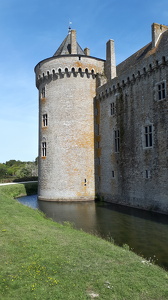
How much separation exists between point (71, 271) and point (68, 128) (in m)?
20.4

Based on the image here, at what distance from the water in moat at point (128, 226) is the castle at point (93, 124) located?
2.94 m

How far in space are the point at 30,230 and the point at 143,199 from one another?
1145 cm

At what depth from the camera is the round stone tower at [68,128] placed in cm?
2614

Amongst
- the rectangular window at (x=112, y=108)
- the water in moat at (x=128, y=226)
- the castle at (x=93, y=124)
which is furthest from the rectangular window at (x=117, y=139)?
the water in moat at (x=128, y=226)

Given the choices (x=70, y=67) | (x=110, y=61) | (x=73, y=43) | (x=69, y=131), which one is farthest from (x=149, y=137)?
(x=73, y=43)

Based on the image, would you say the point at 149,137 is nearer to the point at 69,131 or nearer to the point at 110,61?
the point at 69,131

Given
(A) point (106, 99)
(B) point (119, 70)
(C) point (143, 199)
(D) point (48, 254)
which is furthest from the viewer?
(B) point (119, 70)

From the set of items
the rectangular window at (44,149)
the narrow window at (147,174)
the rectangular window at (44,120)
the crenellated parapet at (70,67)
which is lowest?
the narrow window at (147,174)

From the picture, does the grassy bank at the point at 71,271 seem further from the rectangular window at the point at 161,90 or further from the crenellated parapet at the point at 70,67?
the crenellated parapet at the point at 70,67

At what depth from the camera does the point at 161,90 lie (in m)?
18.8

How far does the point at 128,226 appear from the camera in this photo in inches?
590

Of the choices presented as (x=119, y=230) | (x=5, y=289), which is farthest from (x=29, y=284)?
(x=119, y=230)

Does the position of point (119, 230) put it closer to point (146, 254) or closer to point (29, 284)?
point (146, 254)

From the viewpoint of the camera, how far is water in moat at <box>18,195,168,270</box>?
35.8ft
